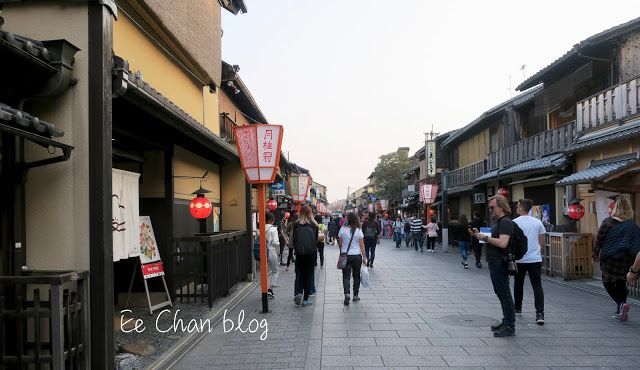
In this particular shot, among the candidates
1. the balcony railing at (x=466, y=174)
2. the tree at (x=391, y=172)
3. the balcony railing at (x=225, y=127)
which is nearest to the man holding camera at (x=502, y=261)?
the balcony railing at (x=225, y=127)

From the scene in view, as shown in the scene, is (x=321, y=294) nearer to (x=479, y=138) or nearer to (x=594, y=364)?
(x=594, y=364)

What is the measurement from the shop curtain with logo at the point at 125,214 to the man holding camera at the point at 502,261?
4985 millimetres

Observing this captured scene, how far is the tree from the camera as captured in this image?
2085 inches

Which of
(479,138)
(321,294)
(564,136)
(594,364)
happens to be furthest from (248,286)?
(479,138)

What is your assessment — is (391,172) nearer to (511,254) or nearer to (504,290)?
(511,254)

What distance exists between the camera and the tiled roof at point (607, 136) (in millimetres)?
11536

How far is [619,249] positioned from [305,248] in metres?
5.17

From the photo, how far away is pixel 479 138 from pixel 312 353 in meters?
23.7

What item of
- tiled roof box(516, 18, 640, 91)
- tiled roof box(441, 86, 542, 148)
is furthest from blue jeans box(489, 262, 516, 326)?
tiled roof box(441, 86, 542, 148)

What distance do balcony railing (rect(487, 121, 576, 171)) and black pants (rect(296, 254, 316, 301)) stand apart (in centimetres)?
1057

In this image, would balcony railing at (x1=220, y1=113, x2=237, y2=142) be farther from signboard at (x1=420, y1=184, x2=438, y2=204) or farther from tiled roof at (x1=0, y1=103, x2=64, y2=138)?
signboard at (x1=420, y1=184, x2=438, y2=204)

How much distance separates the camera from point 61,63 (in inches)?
179

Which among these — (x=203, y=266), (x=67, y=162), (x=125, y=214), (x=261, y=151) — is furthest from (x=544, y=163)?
(x=67, y=162)

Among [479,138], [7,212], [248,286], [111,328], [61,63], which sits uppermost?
[479,138]
